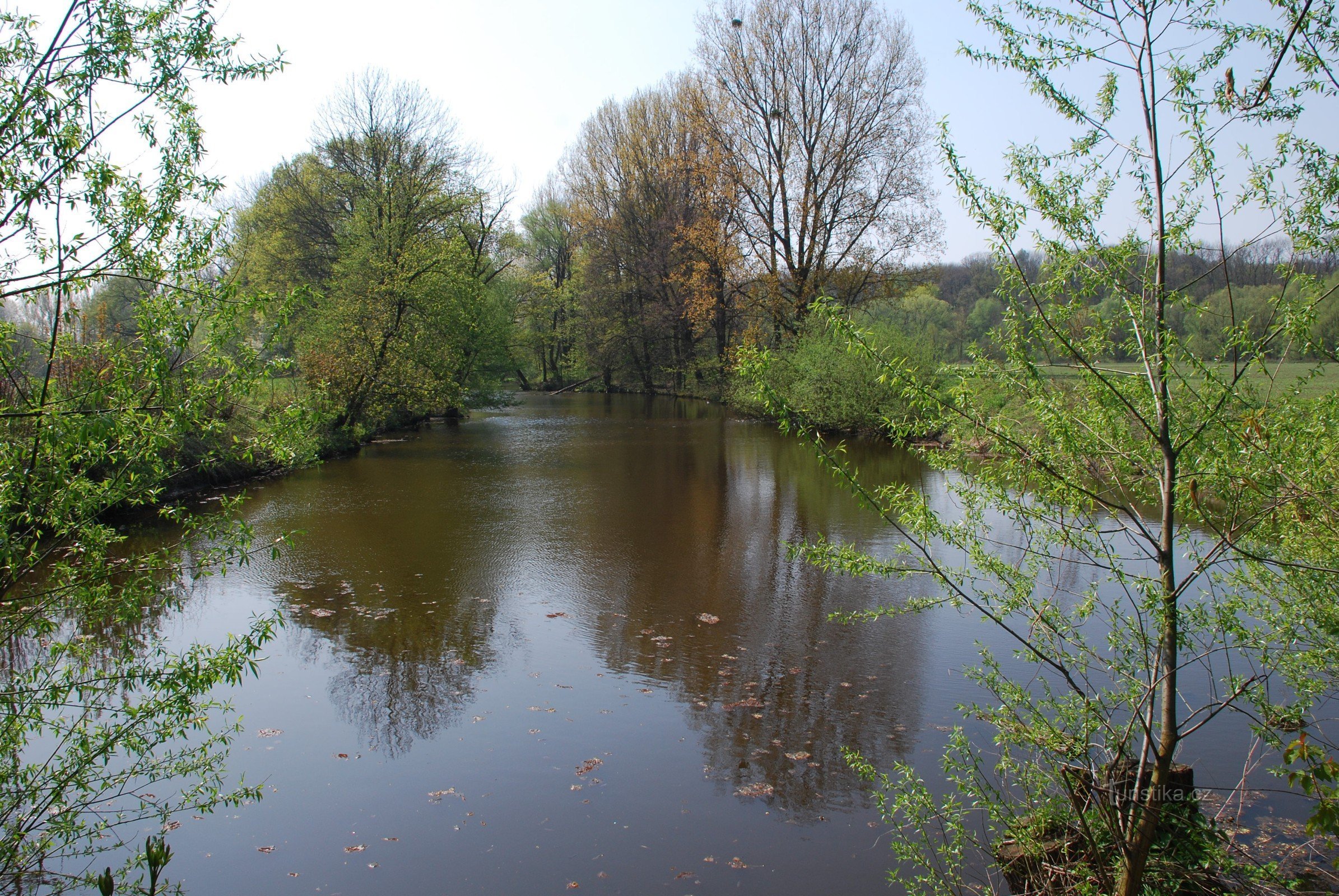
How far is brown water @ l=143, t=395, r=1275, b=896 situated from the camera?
160 inches

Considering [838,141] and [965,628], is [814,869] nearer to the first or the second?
[965,628]

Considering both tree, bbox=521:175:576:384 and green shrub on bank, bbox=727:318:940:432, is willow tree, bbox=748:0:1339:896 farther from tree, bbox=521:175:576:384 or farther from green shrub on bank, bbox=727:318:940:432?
tree, bbox=521:175:576:384

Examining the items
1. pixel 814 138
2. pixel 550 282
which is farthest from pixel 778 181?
pixel 550 282

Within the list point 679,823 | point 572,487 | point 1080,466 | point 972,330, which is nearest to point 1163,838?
point 1080,466

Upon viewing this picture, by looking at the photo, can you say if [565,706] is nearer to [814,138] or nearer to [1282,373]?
Answer: [1282,373]

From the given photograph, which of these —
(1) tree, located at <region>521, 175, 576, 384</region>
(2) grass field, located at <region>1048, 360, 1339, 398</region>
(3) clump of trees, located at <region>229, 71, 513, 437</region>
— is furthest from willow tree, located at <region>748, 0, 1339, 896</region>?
(1) tree, located at <region>521, 175, 576, 384</region>

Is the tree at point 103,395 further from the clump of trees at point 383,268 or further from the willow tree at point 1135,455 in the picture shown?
the clump of trees at point 383,268

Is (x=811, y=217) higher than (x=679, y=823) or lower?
higher

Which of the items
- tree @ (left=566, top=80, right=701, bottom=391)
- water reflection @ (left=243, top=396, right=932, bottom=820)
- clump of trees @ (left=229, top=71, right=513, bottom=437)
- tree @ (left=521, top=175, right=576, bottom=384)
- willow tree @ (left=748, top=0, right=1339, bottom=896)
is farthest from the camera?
tree @ (left=521, top=175, right=576, bottom=384)

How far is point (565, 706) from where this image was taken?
5742 mm

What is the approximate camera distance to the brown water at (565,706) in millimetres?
4070

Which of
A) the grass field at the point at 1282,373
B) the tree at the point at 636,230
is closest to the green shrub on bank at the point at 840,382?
the tree at the point at 636,230

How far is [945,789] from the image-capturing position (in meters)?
4.58

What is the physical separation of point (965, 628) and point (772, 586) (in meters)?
2.00
